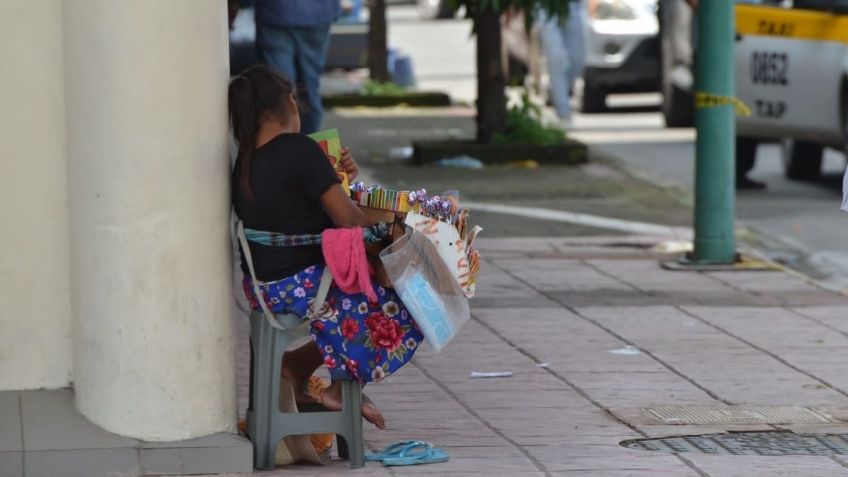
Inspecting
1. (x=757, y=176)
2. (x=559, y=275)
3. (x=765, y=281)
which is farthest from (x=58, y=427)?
(x=757, y=176)

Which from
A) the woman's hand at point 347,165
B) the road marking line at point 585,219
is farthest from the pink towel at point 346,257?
the road marking line at point 585,219

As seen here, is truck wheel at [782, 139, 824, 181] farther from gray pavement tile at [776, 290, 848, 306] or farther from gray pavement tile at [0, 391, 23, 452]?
gray pavement tile at [0, 391, 23, 452]

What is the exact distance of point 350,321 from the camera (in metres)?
5.50

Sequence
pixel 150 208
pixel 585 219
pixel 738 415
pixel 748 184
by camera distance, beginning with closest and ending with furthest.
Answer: pixel 150 208 < pixel 738 415 < pixel 585 219 < pixel 748 184

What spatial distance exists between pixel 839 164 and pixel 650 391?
893 cm

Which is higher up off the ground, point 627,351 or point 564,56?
point 564,56

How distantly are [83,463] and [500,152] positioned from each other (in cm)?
898

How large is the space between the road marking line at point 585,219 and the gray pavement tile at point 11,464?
643cm

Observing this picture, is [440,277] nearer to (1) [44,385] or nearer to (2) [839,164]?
(1) [44,385]

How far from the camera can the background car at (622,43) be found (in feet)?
62.7

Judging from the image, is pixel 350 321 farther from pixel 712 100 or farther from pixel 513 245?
pixel 513 245

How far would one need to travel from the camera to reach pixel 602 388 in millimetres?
6977

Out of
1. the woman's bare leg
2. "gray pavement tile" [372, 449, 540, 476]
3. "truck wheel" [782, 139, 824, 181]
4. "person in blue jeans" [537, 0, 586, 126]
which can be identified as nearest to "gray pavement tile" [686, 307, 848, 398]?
"gray pavement tile" [372, 449, 540, 476]

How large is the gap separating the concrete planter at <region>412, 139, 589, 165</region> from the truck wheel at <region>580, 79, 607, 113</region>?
17.4 feet
